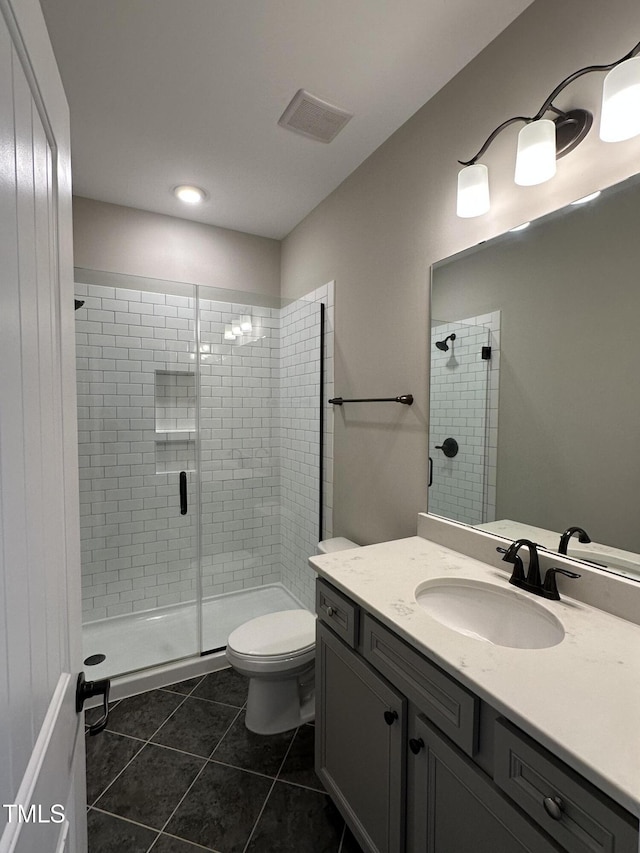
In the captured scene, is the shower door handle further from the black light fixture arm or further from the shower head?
the black light fixture arm

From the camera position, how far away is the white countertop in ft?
2.10

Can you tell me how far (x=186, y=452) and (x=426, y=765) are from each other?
2141 millimetres

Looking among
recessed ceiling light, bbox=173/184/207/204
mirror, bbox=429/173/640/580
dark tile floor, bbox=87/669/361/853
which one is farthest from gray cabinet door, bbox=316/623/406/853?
recessed ceiling light, bbox=173/184/207/204

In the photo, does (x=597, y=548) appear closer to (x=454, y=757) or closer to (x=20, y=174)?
(x=454, y=757)

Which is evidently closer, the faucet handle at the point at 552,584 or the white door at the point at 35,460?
the white door at the point at 35,460

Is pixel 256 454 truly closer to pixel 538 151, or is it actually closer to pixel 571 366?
pixel 571 366

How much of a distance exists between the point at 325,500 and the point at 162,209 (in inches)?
85.2

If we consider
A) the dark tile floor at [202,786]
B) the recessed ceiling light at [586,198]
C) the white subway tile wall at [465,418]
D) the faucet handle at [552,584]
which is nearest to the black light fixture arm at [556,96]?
the recessed ceiling light at [586,198]

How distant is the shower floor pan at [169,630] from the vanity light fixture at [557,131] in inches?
101

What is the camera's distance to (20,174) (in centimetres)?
48

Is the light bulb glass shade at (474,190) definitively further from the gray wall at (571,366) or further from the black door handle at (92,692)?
the black door handle at (92,692)

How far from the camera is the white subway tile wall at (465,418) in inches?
57.7

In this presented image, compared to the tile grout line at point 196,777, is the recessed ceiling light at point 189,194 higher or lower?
higher

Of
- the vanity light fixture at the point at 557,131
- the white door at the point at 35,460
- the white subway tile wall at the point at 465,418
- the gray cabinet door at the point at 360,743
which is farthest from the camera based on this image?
the white subway tile wall at the point at 465,418
